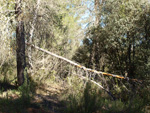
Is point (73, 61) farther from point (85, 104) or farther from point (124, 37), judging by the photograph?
point (85, 104)

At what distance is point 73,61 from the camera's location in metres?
8.48

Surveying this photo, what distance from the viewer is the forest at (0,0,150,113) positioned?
5.66 metres

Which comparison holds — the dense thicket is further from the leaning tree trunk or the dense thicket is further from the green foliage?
the leaning tree trunk

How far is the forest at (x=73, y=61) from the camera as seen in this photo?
18.6ft

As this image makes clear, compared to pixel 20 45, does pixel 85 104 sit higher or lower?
lower

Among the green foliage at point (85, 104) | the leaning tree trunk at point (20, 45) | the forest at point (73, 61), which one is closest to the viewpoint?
the green foliage at point (85, 104)

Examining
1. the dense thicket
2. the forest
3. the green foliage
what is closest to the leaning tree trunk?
the forest

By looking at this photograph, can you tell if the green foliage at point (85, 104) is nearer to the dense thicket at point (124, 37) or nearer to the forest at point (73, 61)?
the forest at point (73, 61)

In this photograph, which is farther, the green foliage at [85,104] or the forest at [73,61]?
the forest at [73,61]

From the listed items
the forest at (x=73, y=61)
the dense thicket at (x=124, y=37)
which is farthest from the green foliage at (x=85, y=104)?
the dense thicket at (x=124, y=37)

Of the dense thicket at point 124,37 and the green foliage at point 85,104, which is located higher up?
the dense thicket at point 124,37

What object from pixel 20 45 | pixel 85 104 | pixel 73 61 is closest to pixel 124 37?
pixel 73 61

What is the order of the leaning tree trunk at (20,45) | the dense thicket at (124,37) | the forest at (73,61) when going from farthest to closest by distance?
the dense thicket at (124,37) < the leaning tree trunk at (20,45) < the forest at (73,61)

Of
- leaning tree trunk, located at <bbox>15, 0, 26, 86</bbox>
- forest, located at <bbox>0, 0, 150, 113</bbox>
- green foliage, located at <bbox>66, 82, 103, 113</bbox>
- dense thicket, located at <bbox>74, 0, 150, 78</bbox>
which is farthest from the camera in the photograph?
dense thicket, located at <bbox>74, 0, 150, 78</bbox>
